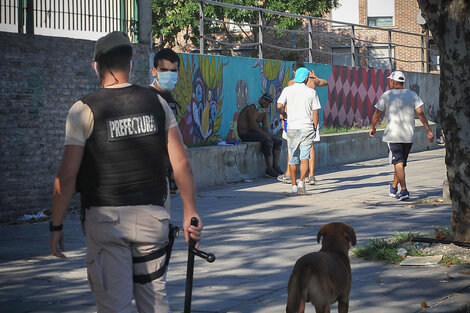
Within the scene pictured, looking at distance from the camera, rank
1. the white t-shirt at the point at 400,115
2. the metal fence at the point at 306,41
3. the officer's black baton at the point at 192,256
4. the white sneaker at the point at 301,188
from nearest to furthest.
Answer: the officer's black baton at the point at 192,256
the white t-shirt at the point at 400,115
the white sneaker at the point at 301,188
the metal fence at the point at 306,41

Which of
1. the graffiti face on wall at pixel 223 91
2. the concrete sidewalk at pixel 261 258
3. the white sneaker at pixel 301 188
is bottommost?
the concrete sidewalk at pixel 261 258

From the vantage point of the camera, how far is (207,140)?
1758cm

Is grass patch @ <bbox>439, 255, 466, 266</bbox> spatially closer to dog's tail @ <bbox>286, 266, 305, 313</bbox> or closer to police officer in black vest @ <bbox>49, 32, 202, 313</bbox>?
dog's tail @ <bbox>286, 266, 305, 313</bbox>

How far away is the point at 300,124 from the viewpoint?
13883 millimetres

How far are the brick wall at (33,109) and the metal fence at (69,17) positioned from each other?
0.29 m

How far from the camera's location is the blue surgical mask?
768 centimetres

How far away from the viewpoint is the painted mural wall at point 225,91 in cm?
1692

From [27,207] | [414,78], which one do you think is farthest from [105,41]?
[414,78]

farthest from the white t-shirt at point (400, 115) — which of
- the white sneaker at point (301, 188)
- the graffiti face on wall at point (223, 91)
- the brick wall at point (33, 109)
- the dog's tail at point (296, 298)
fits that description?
the dog's tail at point (296, 298)

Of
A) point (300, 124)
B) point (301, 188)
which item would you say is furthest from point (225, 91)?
point (301, 188)

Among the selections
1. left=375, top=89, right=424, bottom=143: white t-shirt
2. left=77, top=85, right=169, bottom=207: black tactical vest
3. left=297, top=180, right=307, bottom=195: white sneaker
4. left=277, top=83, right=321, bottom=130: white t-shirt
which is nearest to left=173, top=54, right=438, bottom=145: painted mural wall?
left=277, top=83, right=321, bottom=130: white t-shirt

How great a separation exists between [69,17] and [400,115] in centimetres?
505

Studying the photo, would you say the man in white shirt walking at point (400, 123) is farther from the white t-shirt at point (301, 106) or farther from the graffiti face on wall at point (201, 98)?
the graffiti face on wall at point (201, 98)

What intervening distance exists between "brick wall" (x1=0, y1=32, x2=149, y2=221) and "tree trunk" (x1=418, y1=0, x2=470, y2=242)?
5333 mm
